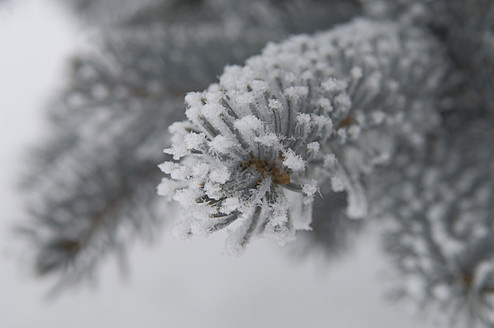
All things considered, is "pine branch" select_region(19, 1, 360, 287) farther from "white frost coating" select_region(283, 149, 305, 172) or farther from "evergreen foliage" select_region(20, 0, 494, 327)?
"white frost coating" select_region(283, 149, 305, 172)

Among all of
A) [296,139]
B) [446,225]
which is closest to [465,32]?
[446,225]

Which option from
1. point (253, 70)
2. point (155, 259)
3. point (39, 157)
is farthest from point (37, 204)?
point (155, 259)

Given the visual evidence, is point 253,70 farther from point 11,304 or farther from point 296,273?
point 11,304

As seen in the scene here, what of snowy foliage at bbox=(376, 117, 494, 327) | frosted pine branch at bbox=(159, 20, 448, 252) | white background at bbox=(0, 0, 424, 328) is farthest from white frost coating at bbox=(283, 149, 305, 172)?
white background at bbox=(0, 0, 424, 328)

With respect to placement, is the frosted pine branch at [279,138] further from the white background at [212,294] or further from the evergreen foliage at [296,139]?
the white background at [212,294]

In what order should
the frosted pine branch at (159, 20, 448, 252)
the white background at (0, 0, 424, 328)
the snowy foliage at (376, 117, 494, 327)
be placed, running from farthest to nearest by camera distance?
1. the white background at (0, 0, 424, 328)
2. the snowy foliage at (376, 117, 494, 327)
3. the frosted pine branch at (159, 20, 448, 252)

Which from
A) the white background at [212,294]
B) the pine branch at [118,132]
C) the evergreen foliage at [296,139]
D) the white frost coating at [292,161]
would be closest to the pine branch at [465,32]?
the evergreen foliage at [296,139]

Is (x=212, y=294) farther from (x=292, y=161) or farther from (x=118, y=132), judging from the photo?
(x=292, y=161)

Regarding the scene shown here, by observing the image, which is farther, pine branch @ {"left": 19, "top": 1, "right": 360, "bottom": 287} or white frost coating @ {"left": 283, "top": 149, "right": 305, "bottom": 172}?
pine branch @ {"left": 19, "top": 1, "right": 360, "bottom": 287}
